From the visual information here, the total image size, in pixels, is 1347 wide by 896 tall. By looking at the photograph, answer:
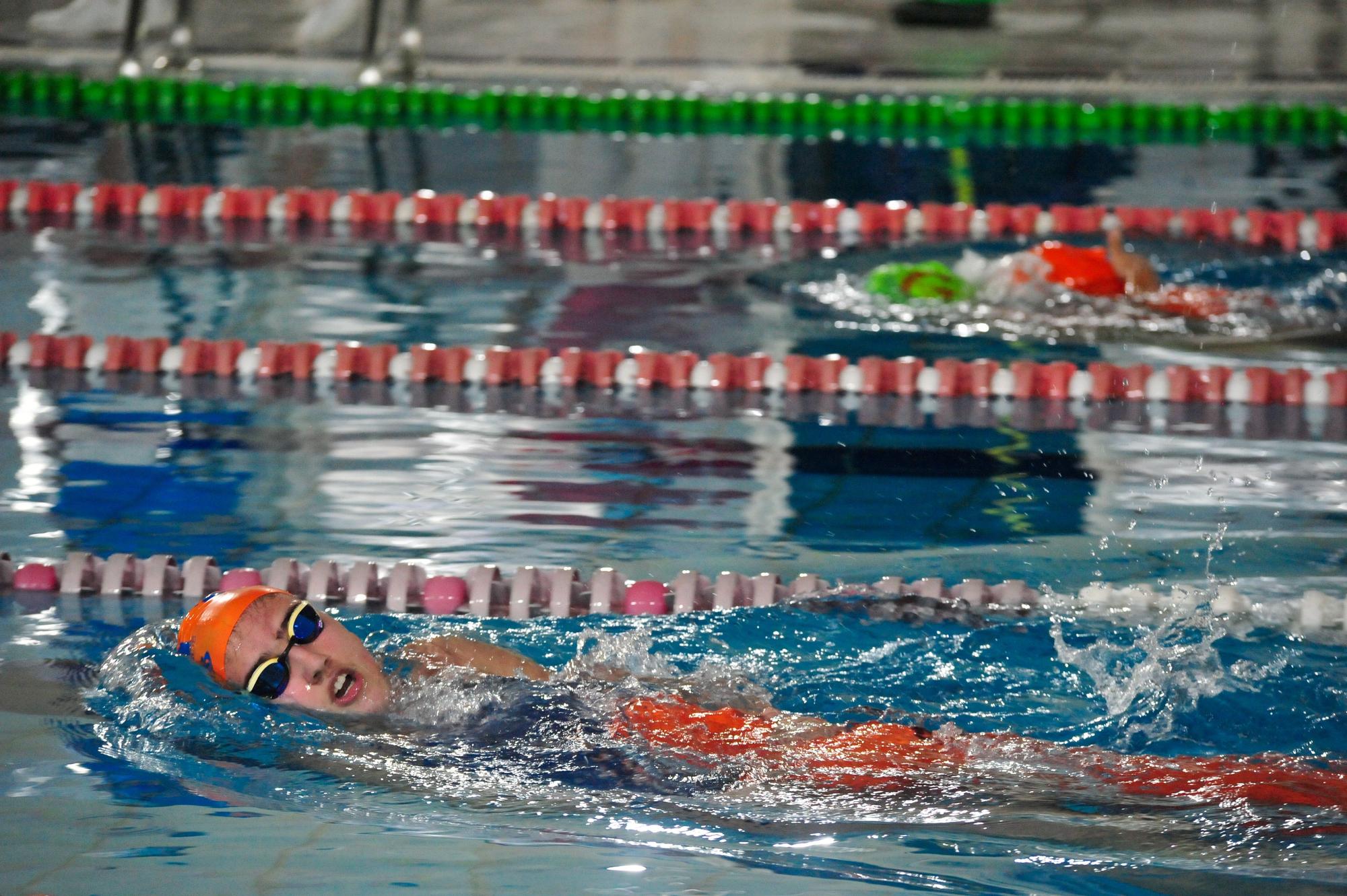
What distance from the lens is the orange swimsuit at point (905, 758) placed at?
262 cm

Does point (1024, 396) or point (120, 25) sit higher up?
point (120, 25)

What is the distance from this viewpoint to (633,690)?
10.1 ft

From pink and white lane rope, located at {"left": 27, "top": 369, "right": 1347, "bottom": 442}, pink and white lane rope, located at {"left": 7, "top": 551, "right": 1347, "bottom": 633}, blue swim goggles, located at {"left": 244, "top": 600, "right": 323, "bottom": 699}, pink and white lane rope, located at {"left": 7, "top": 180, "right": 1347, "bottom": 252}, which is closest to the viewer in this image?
blue swim goggles, located at {"left": 244, "top": 600, "right": 323, "bottom": 699}

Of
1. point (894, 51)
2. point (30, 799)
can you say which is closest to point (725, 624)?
point (30, 799)

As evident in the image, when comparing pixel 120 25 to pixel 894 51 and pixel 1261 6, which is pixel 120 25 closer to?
pixel 894 51

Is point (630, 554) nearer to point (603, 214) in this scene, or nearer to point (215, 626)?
point (215, 626)

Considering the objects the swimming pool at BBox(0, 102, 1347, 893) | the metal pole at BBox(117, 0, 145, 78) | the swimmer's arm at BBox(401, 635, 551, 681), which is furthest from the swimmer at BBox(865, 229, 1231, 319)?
the metal pole at BBox(117, 0, 145, 78)

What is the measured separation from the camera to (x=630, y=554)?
4070 mm

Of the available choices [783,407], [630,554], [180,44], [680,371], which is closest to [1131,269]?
[783,407]

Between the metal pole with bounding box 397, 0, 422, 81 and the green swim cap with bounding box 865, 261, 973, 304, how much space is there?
18.5 feet

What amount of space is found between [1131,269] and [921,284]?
30.5 inches

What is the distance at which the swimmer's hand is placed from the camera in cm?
628

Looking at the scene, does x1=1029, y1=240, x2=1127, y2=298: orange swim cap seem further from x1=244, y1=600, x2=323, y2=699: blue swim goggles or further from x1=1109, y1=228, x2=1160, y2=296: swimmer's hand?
x1=244, y1=600, x2=323, y2=699: blue swim goggles

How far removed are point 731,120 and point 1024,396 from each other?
Result: 207 inches
